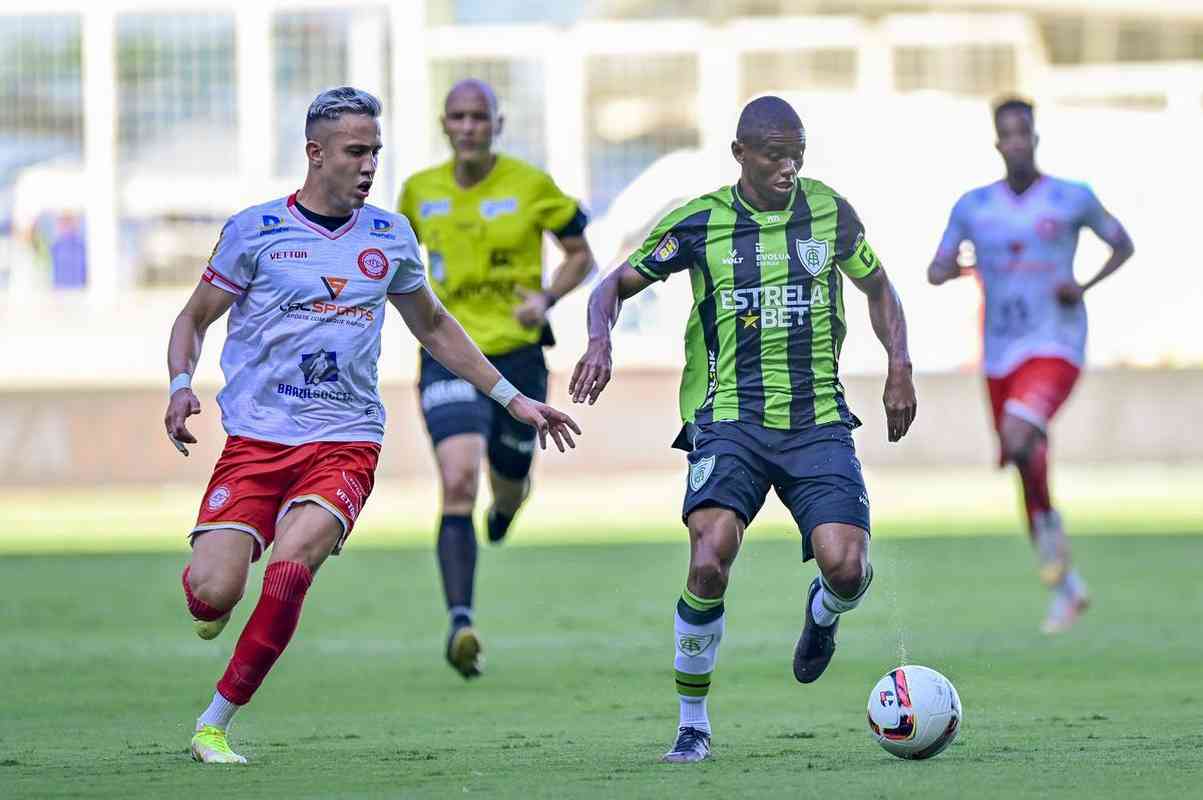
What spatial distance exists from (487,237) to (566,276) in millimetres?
454

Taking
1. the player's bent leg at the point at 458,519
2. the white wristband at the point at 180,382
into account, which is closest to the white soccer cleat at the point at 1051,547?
the player's bent leg at the point at 458,519

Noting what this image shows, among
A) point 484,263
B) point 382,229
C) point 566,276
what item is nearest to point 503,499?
point 566,276

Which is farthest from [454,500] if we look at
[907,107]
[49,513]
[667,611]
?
[907,107]

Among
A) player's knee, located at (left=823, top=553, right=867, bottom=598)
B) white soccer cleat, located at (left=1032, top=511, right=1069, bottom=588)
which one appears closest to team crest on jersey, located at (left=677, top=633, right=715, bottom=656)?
player's knee, located at (left=823, top=553, right=867, bottom=598)

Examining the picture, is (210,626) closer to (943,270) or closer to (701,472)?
(701,472)

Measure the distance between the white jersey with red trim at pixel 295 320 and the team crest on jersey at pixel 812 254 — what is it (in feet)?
4.48

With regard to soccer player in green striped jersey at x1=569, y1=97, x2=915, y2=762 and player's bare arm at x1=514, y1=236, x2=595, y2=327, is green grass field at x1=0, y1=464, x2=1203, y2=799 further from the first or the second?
player's bare arm at x1=514, y1=236, x2=595, y2=327

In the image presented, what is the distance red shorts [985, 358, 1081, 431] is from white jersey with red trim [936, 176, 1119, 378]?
0.17 ft

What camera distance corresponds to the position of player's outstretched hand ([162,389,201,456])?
7086 mm

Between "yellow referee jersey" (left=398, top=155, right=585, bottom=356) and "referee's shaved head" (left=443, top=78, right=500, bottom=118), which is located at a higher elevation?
"referee's shaved head" (left=443, top=78, right=500, bottom=118)

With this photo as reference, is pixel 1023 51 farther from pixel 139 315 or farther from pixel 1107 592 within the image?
pixel 1107 592

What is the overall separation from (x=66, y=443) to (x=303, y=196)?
18.0 metres

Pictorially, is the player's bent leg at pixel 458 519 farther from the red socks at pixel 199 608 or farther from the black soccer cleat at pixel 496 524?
the red socks at pixel 199 608

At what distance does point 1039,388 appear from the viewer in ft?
40.1
